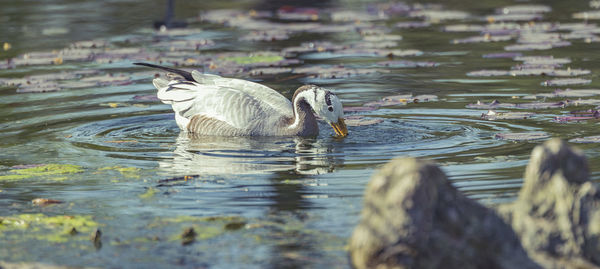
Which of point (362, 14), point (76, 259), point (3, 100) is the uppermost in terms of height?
point (362, 14)

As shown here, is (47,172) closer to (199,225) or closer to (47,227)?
(47,227)

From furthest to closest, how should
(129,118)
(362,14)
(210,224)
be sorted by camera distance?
(362,14)
(129,118)
(210,224)

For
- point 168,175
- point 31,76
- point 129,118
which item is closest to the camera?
point 168,175

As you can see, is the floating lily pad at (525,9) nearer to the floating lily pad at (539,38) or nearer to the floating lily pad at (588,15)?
the floating lily pad at (588,15)

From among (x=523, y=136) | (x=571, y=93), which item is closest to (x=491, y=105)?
(x=571, y=93)

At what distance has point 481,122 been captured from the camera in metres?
9.48

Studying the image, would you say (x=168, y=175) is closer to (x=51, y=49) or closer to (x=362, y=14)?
(x=51, y=49)

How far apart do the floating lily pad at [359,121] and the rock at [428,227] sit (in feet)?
16.5

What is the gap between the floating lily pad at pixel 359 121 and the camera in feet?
31.7

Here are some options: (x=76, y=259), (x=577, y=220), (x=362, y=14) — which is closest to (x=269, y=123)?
(x=76, y=259)

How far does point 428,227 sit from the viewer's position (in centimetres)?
455

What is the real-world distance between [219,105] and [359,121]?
150 cm

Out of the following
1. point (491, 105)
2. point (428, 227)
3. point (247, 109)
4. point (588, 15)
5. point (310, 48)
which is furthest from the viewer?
point (588, 15)

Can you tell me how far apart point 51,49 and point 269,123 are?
7.56 m
